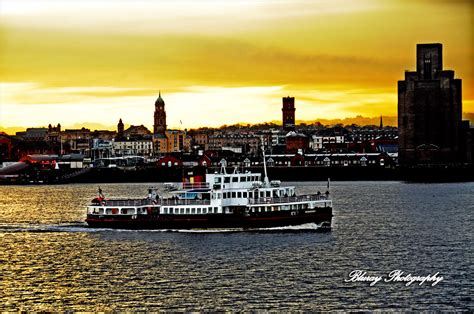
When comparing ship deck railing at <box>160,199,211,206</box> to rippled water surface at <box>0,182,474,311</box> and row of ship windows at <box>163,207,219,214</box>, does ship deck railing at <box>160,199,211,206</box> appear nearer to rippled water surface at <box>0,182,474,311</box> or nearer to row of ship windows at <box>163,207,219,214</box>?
row of ship windows at <box>163,207,219,214</box>

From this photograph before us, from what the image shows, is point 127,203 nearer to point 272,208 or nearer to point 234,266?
point 272,208

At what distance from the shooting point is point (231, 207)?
66.1 m

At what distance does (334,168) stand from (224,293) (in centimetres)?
14837

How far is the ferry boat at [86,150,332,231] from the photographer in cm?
6569

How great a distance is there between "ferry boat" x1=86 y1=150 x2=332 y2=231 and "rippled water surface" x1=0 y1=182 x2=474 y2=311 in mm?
1385

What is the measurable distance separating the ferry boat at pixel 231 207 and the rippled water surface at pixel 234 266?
138 cm

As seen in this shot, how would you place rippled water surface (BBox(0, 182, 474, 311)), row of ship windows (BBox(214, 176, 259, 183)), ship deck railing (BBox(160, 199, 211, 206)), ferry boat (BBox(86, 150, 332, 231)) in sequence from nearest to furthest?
rippled water surface (BBox(0, 182, 474, 311)) < ferry boat (BBox(86, 150, 332, 231)) < ship deck railing (BBox(160, 199, 211, 206)) < row of ship windows (BBox(214, 176, 259, 183))

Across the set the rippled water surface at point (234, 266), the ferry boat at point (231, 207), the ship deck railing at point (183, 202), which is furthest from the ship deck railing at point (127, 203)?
the rippled water surface at point (234, 266)

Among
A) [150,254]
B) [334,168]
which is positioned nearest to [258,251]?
[150,254]

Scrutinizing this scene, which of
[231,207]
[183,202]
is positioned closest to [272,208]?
[231,207]

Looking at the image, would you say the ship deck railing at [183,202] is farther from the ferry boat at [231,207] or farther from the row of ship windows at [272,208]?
the row of ship windows at [272,208]

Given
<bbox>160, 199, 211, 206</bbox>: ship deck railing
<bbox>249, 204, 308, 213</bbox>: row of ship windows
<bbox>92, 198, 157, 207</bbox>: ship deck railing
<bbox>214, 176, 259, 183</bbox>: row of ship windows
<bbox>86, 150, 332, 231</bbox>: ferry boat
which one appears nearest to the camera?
<bbox>86, 150, 332, 231</bbox>: ferry boat

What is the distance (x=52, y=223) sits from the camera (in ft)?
259

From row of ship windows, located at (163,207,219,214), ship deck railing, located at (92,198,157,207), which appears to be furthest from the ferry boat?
ship deck railing, located at (92,198,157,207)
